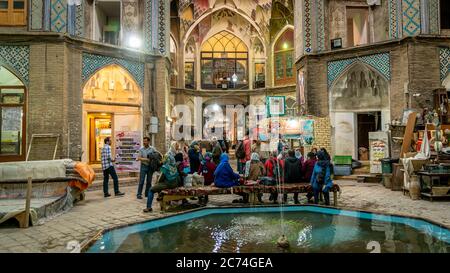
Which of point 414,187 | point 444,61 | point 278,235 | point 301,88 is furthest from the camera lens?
point 301,88

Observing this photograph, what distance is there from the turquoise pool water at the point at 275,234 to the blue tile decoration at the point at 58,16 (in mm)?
8423

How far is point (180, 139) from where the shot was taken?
22703 mm

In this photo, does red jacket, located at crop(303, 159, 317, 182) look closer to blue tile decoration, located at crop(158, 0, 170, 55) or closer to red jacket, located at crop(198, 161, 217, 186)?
red jacket, located at crop(198, 161, 217, 186)

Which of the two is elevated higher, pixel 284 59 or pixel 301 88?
pixel 284 59

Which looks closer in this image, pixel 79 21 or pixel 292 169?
pixel 292 169

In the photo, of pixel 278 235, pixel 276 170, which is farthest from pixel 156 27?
pixel 278 235

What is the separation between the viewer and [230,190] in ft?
24.6

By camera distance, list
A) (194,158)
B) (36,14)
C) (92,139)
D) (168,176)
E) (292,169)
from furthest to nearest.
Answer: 1. (92,139)
2. (36,14)
3. (194,158)
4. (292,169)
5. (168,176)

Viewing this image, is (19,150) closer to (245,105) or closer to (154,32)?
(154,32)

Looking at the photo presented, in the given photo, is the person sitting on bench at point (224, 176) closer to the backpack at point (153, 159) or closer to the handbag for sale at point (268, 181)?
the handbag for sale at point (268, 181)

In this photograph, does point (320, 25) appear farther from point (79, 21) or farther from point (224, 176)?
point (224, 176)

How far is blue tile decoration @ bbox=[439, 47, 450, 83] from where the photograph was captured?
12.2 meters

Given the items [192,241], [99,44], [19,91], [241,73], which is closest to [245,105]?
[241,73]

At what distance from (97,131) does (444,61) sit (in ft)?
47.9
